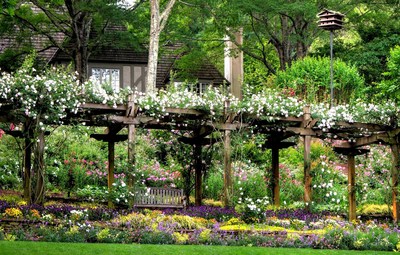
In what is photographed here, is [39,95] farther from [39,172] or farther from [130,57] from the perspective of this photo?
[130,57]

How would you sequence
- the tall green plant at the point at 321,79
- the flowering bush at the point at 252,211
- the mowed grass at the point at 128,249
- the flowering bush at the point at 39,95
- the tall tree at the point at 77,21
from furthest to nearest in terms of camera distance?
the tall tree at the point at 77,21, the tall green plant at the point at 321,79, the flowering bush at the point at 252,211, the flowering bush at the point at 39,95, the mowed grass at the point at 128,249

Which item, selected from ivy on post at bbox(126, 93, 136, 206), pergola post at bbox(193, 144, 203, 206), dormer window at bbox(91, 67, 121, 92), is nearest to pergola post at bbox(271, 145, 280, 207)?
pergola post at bbox(193, 144, 203, 206)

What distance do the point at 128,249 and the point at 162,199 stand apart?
7.16 meters

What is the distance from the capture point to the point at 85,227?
621 inches

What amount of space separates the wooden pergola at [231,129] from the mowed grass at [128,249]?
16.1 ft

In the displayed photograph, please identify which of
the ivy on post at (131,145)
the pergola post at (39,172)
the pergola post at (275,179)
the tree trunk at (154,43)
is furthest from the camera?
the tree trunk at (154,43)

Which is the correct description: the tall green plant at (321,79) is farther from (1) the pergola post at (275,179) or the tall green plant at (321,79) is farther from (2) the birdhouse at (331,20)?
(1) the pergola post at (275,179)

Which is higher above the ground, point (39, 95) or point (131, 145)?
point (39, 95)

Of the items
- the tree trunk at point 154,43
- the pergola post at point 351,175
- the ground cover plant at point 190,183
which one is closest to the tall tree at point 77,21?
the tree trunk at point 154,43

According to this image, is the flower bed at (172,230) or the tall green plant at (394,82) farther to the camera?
the tall green plant at (394,82)

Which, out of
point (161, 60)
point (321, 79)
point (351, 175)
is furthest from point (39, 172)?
point (161, 60)

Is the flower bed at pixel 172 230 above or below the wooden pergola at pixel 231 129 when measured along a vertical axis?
below

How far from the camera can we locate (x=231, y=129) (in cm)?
2039

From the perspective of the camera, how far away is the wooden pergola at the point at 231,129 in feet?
64.5
